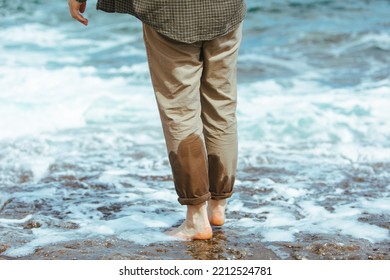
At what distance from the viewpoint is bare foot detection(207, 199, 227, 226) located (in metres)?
3.29

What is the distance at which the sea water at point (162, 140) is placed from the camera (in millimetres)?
3475

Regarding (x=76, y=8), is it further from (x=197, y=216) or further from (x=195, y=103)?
(x=197, y=216)

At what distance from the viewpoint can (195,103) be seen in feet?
9.67

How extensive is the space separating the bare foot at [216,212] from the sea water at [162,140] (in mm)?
79

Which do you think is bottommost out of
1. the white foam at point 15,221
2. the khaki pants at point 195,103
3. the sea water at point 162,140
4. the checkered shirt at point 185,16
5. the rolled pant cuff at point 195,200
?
the sea water at point 162,140

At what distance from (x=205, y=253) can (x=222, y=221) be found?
0.38 metres

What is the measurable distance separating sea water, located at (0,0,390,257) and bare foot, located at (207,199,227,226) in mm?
79

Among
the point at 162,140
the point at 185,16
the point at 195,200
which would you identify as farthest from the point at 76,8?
the point at 162,140

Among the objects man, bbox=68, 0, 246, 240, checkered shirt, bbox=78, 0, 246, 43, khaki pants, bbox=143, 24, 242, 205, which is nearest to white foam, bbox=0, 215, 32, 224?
man, bbox=68, 0, 246, 240

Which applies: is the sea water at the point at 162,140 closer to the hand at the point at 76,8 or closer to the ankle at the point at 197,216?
the ankle at the point at 197,216

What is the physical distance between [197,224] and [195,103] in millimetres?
546

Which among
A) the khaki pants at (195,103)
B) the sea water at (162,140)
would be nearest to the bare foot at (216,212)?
the sea water at (162,140)

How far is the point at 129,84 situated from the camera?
7742 millimetres

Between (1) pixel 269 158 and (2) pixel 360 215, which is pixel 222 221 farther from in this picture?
(1) pixel 269 158
